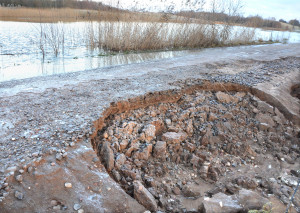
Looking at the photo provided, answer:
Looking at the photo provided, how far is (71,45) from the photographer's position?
9.11 metres

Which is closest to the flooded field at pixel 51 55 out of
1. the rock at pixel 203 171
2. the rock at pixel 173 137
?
the rock at pixel 173 137

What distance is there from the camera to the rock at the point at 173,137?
296 cm

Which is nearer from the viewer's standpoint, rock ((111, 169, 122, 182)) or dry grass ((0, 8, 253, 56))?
rock ((111, 169, 122, 182))

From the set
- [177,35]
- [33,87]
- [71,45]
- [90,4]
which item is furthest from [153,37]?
[33,87]

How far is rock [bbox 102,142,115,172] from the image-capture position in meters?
2.35

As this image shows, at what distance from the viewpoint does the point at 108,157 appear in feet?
7.86

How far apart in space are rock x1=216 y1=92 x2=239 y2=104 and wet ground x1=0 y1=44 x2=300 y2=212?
357 millimetres

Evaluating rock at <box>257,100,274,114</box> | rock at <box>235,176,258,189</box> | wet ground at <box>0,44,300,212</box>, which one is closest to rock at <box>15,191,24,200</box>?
wet ground at <box>0,44,300,212</box>

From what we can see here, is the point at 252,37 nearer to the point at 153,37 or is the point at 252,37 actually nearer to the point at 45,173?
the point at 153,37

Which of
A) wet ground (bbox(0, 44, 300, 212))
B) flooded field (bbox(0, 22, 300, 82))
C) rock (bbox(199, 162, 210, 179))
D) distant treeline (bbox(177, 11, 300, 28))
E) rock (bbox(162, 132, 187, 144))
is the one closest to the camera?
wet ground (bbox(0, 44, 300, 212))

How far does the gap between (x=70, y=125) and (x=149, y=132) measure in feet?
3.02

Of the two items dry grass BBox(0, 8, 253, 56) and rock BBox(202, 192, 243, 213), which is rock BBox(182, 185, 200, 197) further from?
dry grass BBox(0, 8, 253, 56)

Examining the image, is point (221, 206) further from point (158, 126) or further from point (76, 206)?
point (158, 126)

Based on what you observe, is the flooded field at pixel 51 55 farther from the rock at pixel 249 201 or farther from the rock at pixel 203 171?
the rock at pixel 249 201
